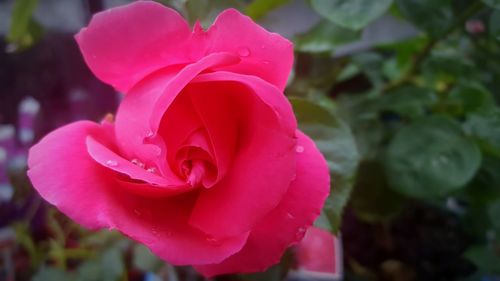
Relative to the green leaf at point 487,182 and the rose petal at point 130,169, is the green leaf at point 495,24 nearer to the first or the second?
the green leaf at point 487,182

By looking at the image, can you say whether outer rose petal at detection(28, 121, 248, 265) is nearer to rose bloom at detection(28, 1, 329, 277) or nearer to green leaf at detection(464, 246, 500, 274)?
rose bloom at detection(28, 1, 329, 277)

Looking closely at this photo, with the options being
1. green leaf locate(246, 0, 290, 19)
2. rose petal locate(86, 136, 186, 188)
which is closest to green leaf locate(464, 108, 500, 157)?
green leaf locate(246, 0, 290, 19)

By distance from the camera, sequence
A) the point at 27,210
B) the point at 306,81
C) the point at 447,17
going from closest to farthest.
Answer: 1. the point at 447,17
2. the point at 306,81
3. the point at 27,210

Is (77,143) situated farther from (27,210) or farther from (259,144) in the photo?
Answer: (27,210)

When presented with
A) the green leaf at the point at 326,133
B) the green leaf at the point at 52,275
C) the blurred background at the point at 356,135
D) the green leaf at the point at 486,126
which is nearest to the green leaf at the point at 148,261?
the blurred background at the point at 356,135

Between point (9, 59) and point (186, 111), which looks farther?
point (9, 59)

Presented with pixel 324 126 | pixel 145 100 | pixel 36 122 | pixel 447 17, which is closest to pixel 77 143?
pixel 145 100

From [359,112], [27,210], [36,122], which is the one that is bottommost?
[27,210]
